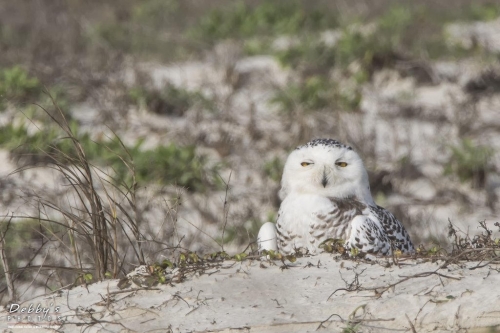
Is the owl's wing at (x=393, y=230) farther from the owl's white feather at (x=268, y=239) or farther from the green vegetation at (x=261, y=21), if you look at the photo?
the green vegetation at (x=261, y=21)

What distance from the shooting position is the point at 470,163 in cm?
892

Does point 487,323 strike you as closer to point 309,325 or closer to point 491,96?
point 309,325

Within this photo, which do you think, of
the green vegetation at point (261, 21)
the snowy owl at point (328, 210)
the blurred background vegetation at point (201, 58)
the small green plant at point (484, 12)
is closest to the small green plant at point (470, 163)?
the blurred background vegetation at point (201, 58)

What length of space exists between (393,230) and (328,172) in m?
0.50

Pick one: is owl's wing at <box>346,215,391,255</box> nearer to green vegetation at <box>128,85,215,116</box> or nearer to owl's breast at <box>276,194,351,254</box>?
owl's breast at <box>276,194,351,254</box>

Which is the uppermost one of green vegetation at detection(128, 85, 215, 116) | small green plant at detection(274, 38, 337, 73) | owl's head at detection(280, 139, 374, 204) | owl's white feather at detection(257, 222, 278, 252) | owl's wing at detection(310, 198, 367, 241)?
small green plant at detection(274, 38, 337, 73)

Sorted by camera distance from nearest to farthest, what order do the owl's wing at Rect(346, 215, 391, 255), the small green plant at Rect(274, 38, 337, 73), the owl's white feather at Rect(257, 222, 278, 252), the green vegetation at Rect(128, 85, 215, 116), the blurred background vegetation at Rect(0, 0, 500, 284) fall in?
the owl's wing at Rect(346, 215, 391, 255) → the owl's white feather at Rect(257, 222, 278, 252) → the blurred background vegetation at Rect(0, 0, 500, 284) → the green vegetation at Rect(128, 85, 215, 116) → the small green plant at Rect(274, 38, 337, 73)

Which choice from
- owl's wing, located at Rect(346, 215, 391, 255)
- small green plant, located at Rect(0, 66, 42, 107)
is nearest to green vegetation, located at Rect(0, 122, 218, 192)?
small green plant, located at Rect(0, 66, 42, 107)

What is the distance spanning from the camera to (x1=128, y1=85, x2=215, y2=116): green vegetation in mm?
9914

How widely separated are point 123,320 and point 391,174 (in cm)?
521

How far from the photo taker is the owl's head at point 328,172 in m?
5.56

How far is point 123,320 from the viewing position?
419cm

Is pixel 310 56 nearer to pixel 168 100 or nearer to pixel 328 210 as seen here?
pixel 168 100

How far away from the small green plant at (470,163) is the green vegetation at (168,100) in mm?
2539
